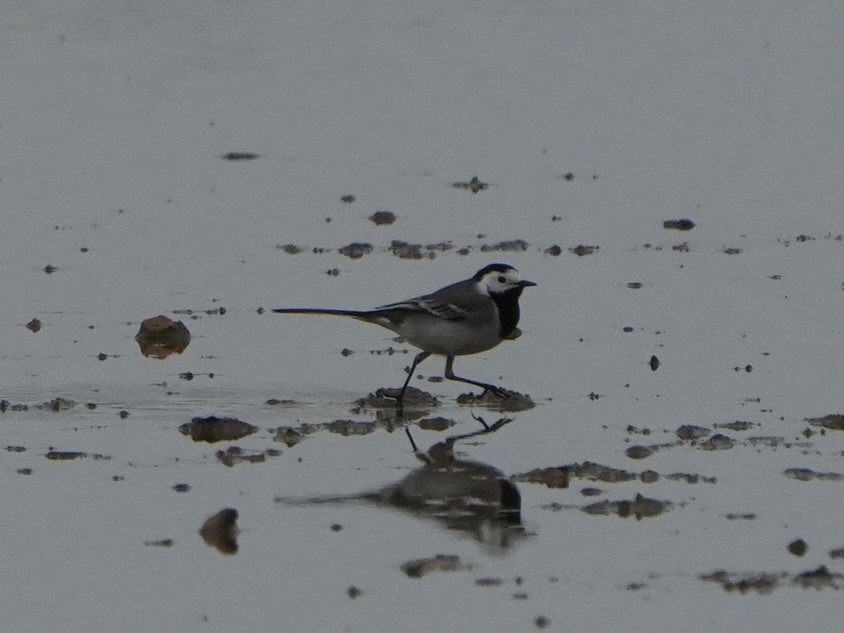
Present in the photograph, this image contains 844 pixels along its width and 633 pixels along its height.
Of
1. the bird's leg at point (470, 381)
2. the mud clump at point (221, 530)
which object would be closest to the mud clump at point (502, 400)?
the bird's leg at point (470, 381)

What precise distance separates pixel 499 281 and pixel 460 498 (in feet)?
8.42

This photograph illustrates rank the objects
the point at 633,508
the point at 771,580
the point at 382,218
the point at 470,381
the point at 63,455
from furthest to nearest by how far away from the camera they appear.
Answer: the point at 382,218 → the point at 470,381 → the point at 63,455 → the point at 633,508 → the point at 771,580

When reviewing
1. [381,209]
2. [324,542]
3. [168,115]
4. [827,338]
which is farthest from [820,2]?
[324,542]

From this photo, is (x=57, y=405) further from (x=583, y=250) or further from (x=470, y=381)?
(x=583, y=250)

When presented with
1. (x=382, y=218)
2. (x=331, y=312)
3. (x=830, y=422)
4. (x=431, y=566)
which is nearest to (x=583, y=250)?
(x=382, y=218)

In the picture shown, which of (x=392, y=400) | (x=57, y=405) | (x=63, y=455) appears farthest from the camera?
(x=392, y=400)

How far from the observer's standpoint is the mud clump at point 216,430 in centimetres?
995

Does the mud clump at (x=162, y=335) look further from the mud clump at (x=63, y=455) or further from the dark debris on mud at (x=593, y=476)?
the dark debris on mud at (x=593, y=476)

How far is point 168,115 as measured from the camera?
19.4 meters

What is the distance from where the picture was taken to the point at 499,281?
11.4 m

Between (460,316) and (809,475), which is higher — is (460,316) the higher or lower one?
the higher one

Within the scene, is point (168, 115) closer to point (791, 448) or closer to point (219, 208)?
point (219, 208)

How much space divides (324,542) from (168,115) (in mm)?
11514

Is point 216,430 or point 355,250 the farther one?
point 355,250
